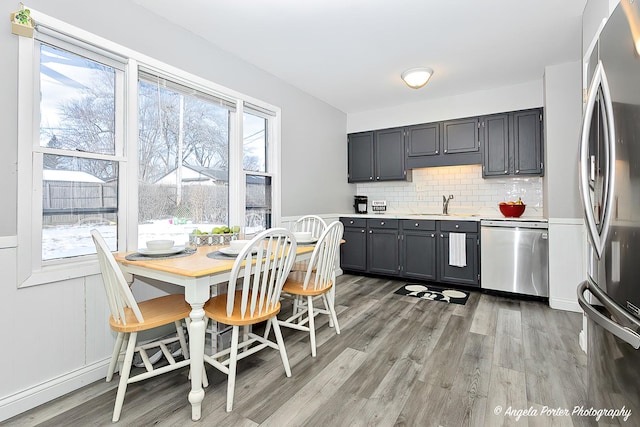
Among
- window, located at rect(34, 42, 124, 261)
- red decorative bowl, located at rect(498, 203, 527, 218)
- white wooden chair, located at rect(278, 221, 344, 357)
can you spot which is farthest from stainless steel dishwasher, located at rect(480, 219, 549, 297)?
window, located at rect(34, 42, 124, 261)

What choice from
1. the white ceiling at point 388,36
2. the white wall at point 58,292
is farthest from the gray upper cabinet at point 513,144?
the white wall at point 58,292

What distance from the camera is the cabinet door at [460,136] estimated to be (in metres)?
4.12

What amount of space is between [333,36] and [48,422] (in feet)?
10.6

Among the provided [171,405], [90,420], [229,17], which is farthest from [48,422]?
[229,17]

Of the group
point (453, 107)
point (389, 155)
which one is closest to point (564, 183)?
point (453, 107)

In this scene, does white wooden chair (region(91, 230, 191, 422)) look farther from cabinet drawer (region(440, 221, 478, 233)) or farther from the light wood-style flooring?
cabinet drawer (region(440, 221, 478, 233))

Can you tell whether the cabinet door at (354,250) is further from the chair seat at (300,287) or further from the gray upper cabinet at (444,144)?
the chair seat at (300,287)

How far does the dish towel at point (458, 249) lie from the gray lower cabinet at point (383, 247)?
70 cm

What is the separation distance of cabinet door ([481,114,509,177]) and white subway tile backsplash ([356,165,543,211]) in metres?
0.30

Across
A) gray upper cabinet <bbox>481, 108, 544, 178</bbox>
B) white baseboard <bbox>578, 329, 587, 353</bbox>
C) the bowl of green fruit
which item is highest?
gray upper cabinet <bbox>481, 108, 544, 178</bbox>

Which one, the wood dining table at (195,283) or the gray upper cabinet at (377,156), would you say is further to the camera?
the gray upper cabinet at (377,156)

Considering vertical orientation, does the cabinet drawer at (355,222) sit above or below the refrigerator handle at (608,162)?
below

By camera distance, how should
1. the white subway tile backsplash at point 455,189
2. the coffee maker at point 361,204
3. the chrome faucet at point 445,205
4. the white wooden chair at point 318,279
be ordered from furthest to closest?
the coffee maker at point 361,204 < the chrome faucet at point 445,205 < the white subway tile backsplash at point 455,189 < the white wooden chair at point 318,279

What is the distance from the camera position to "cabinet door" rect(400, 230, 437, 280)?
409 centimetres
